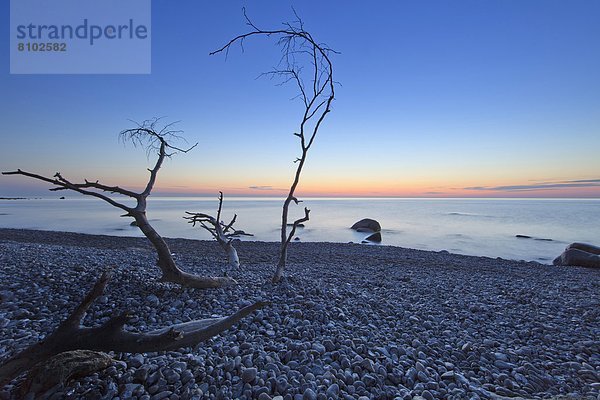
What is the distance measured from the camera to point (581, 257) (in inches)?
563

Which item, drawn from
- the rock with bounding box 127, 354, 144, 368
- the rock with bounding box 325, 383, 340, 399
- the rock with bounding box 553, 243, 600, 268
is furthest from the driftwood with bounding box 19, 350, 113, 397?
the rock with bounding box 553, 243, 600, 268

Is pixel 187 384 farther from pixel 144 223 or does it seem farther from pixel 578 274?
pixel 578 274

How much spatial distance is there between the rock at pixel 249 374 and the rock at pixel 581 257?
1712 cm

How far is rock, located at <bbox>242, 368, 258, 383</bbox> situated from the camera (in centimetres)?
313

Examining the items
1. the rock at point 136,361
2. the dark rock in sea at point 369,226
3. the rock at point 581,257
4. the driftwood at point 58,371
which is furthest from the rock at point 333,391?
the dark rock in sea at point 369,226

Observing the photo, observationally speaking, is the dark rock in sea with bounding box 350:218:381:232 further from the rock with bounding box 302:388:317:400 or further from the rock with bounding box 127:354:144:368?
the rock with bounding box 127:354:144:368

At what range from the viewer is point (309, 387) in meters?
3.11

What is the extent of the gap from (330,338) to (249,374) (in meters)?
1.38

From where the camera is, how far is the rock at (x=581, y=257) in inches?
552

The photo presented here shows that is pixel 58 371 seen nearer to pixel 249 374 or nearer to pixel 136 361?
pixel 136 361

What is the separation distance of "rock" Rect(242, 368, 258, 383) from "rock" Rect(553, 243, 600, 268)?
1712cm

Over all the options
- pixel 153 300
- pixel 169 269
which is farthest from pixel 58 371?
pixel 169 269

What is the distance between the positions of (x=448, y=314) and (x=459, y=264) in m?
8.85

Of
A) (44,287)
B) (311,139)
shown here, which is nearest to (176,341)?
(44,287)
